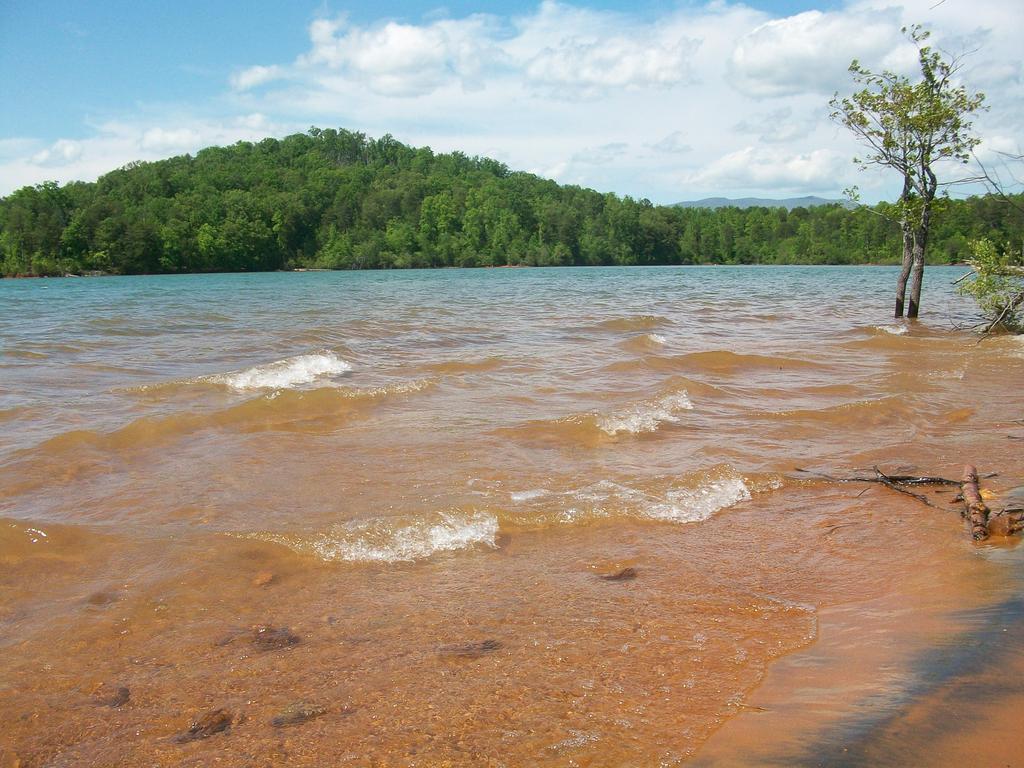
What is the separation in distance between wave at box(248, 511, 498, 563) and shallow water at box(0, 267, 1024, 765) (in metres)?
0.02

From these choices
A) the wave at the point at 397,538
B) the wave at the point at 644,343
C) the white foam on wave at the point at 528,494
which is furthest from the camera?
the wave at the point at 644,343

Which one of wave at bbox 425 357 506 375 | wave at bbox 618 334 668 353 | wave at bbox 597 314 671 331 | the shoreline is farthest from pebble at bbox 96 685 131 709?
wave at bbox 597 314 671 331

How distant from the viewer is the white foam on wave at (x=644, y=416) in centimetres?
882

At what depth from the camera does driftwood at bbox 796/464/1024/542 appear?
5074 millimetres

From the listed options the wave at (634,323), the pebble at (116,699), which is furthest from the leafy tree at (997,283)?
the pebble at (116,699)

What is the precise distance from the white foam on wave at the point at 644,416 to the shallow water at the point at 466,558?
52mm

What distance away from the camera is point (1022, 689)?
2.85 m

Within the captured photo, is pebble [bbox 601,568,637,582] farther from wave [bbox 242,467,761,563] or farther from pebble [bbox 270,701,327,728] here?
pebble [bbox 270,701,327,728]

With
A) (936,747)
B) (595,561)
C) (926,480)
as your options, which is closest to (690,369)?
(926,480)

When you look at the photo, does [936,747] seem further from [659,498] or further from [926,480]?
[926,480]

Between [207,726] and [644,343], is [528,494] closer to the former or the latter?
[207,726]

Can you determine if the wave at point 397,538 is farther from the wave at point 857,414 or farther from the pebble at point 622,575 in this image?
the wave at point 857,414

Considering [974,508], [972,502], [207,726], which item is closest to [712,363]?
[972,502]

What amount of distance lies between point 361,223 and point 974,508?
410ft
